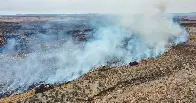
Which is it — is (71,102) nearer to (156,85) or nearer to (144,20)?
(156,85)

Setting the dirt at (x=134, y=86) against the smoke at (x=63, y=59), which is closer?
the dirt at (x=134, y=86)

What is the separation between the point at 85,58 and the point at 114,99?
72.4 ft

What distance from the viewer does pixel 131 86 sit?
1203 inches

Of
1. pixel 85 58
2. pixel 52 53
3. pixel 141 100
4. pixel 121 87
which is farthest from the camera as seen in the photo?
pixel 52 53

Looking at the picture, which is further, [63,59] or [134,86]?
[63,59]

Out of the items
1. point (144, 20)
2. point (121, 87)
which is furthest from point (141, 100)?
point (144, 20)

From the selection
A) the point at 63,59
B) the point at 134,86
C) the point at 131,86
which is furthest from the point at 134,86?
the point at 63,59

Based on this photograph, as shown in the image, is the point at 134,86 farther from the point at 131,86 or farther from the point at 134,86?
the point at 131,86

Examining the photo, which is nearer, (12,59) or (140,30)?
(12,59)

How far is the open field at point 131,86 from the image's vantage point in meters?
26.7

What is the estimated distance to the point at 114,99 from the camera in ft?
87.5

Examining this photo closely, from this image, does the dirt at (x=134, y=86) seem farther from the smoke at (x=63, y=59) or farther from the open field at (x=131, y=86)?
the smoke at (x=63, y=59)

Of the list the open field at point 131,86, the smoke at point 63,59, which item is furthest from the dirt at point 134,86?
the smoke at point 63,59

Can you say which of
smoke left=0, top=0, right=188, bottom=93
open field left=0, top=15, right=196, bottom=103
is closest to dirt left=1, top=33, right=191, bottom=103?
open field left=0, top=15, right=196, bottom=103
